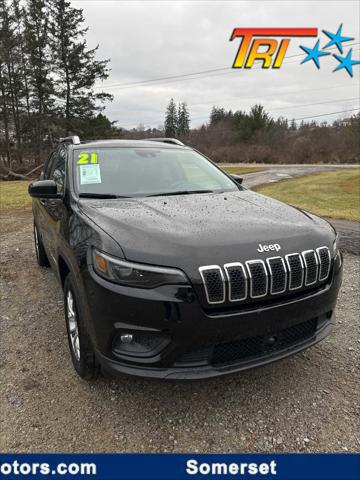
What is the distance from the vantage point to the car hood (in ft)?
6.97

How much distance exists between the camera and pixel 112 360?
221cm

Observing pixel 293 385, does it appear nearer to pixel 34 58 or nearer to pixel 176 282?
pixel 176 282

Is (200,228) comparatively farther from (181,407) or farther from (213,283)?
(181,407)

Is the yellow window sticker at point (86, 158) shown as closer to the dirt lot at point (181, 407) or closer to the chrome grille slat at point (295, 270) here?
the dirt lot at point (181, 407)

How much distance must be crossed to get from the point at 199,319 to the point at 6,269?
4198 millimetres

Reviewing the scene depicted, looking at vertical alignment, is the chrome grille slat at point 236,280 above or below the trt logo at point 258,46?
below

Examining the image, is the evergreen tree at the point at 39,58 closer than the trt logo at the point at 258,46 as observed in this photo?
No

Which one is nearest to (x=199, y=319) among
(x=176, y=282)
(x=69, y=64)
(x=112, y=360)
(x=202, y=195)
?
(x=176, y=282)

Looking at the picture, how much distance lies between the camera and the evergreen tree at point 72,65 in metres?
28.3

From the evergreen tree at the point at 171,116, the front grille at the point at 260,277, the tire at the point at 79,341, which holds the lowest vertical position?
the tire at the point at 79,341

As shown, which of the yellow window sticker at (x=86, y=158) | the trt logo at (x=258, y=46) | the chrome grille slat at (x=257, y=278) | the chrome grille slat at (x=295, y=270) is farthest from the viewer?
the trt logo at (x=258, y=46)

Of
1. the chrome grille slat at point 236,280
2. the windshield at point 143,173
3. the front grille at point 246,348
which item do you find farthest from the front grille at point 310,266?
the windshield at point 143,173

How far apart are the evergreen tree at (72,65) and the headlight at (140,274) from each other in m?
29.8
